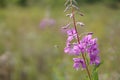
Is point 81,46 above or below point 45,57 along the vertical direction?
above

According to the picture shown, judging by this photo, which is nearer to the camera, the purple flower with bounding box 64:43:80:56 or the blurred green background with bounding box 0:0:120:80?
the purple flower with bounding box 64:43:80:56

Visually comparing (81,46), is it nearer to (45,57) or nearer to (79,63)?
(79,63)

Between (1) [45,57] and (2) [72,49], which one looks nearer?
(2) [72,49]

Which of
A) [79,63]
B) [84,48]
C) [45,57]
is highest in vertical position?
[84,48]

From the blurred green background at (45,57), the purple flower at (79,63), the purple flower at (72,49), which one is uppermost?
the purple flower at (72,49)

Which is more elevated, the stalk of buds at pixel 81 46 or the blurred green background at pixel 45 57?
the stalk of buds at pixel 81 46

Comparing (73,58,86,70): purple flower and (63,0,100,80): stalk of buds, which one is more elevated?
(63,0,100,80): stalk of buds

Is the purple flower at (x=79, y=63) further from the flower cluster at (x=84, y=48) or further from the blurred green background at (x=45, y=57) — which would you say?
the blurred green background at (x=45, y=57)

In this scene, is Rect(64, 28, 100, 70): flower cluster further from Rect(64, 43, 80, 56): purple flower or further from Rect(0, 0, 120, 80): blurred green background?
Rect(0, 0, 120, 80): blurred green background

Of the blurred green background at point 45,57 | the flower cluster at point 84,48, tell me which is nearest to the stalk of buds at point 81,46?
the flower cluster at point 84,48

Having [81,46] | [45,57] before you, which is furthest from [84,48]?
[45,57]

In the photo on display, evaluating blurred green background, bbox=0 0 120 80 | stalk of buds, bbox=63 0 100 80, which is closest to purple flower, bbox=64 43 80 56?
stalk of buds, bbox=63 0 100 80

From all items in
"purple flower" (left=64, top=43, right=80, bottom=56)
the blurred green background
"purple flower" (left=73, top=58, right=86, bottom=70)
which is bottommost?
the blurred green background
